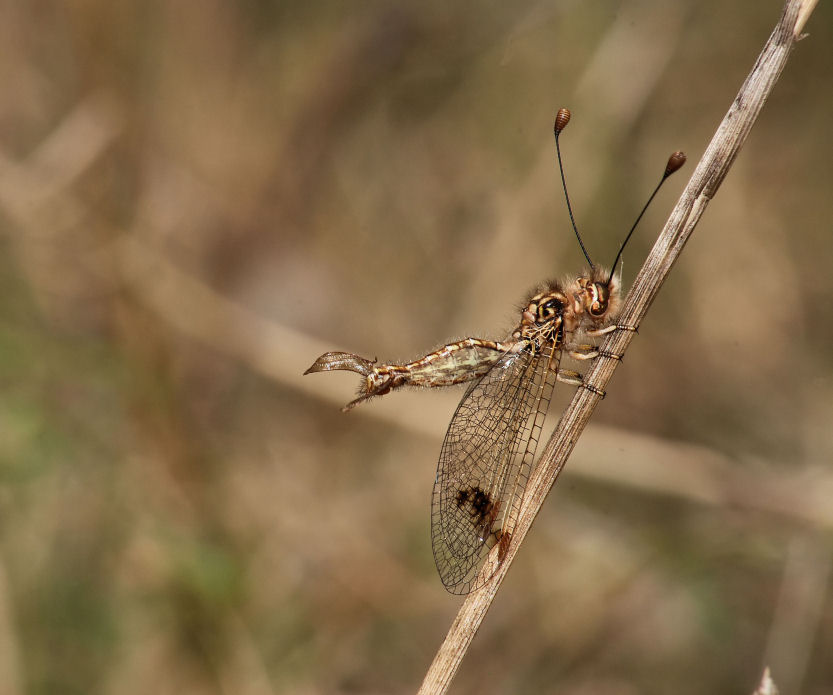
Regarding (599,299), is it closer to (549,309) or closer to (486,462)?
(549,309)

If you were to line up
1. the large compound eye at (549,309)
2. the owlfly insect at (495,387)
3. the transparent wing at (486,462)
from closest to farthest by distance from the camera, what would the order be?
the transparent wing at (486,462)
the owlfly insect at (495,387)
the large compound eye at (549,309)

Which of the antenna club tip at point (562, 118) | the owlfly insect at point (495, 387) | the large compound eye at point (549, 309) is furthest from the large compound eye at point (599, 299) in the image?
the antenna club tip at point (562, 118)

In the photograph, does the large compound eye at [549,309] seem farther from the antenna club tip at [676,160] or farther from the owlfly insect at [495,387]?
the antenna club tip at [676,160]

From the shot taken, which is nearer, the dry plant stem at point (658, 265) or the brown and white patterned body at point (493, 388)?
the dry plant stem at point (658, 265)

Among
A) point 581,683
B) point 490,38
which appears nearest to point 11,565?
point 581,683

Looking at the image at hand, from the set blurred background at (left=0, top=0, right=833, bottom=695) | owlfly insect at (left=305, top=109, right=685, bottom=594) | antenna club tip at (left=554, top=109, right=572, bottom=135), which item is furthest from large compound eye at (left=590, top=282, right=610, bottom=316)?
blurred background at (left=0, top=0, right=833, bottom=695)

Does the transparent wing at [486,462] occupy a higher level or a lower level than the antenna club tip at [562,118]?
lower
